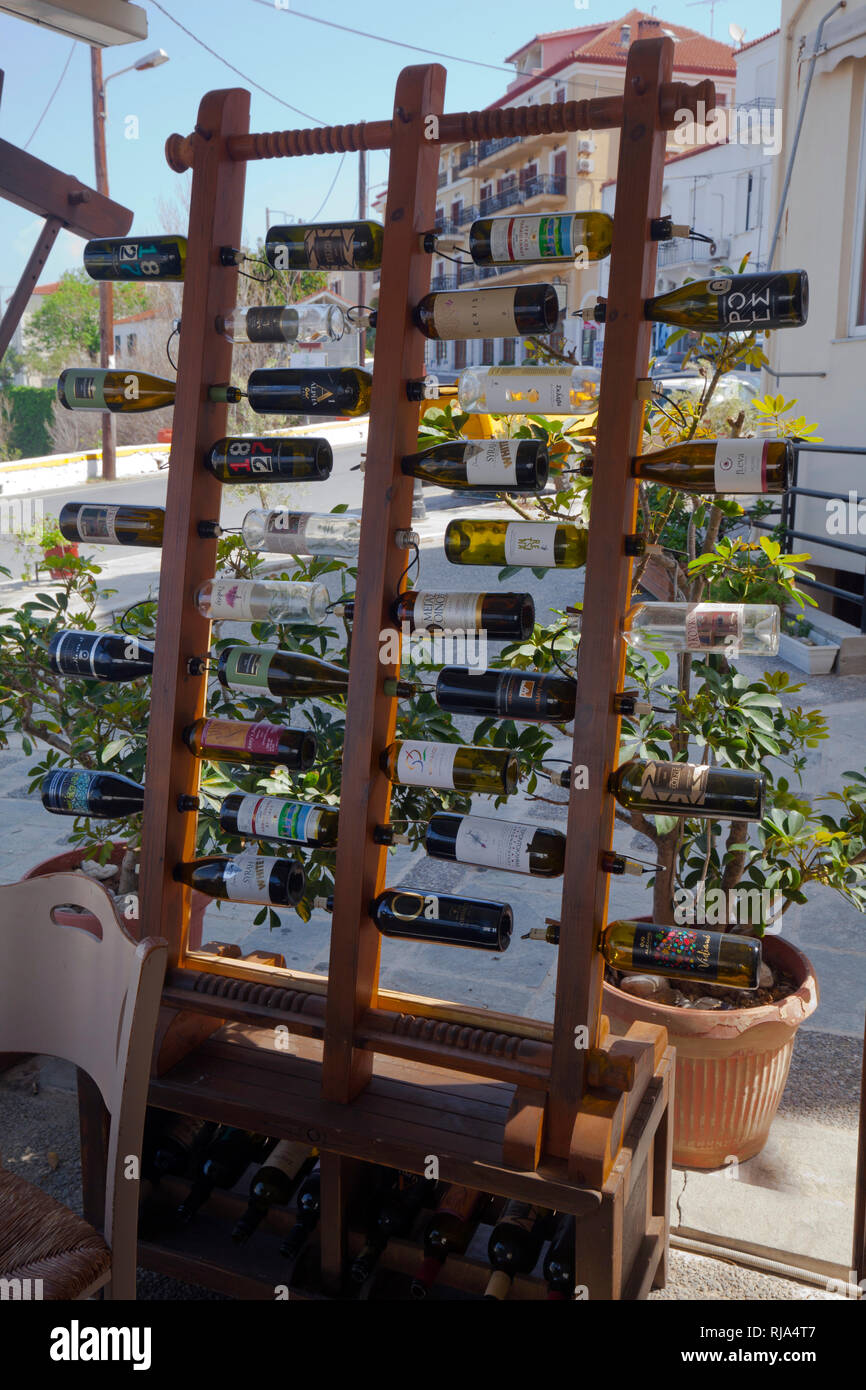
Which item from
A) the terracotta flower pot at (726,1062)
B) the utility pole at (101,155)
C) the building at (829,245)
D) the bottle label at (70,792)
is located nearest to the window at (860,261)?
the building at (829,245)

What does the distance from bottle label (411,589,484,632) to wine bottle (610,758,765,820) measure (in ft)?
0.79

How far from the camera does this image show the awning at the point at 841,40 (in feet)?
15.7

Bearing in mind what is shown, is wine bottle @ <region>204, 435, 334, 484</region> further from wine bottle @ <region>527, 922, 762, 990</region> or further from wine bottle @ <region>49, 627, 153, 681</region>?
wine bottle @ <region>527, 922, 762, 990</region>

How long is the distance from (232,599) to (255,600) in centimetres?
3

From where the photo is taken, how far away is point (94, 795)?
4.77 ft

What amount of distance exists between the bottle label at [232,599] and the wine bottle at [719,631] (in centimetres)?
48

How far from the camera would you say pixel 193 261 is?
136 centimetres

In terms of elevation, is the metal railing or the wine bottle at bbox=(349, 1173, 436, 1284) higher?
the metal railing

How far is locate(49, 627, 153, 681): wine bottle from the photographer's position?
57.5 inches

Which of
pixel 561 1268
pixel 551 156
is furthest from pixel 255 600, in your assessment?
pixel 551 156

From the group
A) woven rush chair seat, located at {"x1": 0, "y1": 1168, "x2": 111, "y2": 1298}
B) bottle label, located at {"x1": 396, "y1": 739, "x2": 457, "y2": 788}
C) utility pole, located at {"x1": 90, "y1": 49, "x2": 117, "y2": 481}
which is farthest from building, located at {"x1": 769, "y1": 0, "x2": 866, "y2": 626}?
utility pole, located at {"x1": 90, "y1": 49, "x2": 117, "y2": 481}

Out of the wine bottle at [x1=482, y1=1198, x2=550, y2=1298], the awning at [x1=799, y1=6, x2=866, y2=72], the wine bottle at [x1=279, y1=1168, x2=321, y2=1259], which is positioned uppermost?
the awning at [x1=799, y1=6, x2=866, y2=72]

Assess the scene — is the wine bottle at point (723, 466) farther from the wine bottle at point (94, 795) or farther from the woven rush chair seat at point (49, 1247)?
the woven rush chair seat at point (49, 1247)
